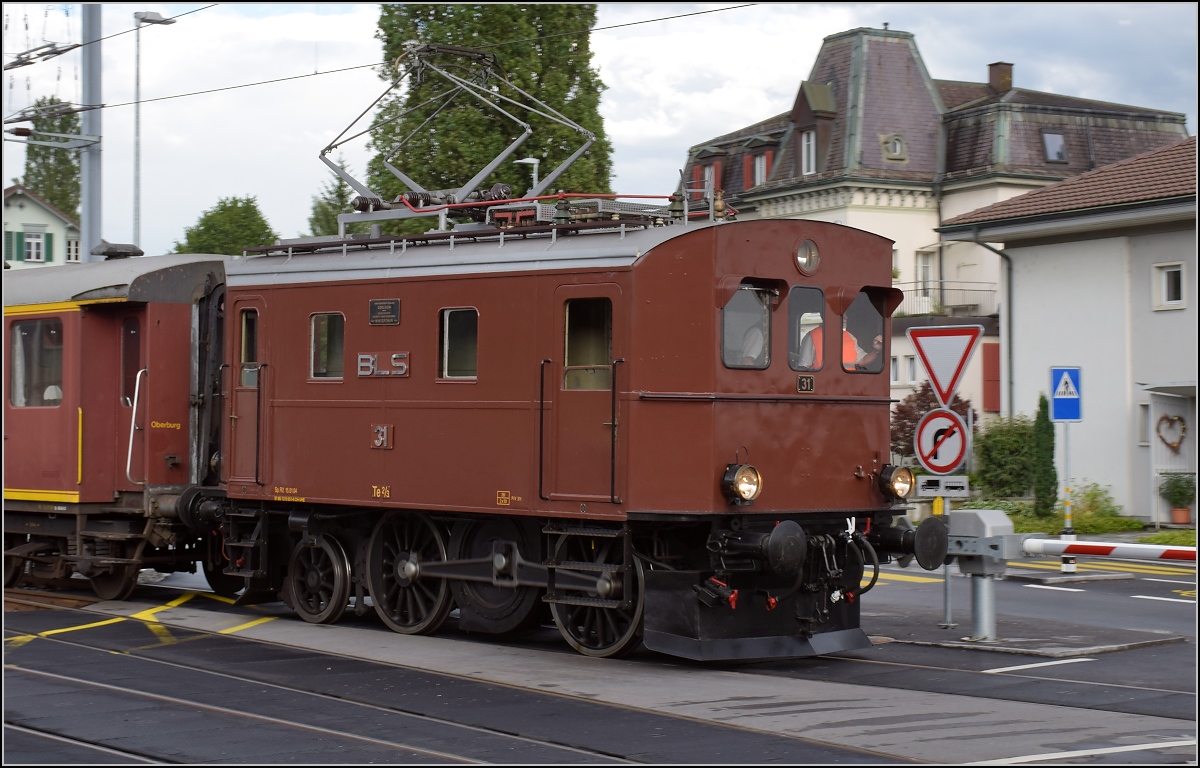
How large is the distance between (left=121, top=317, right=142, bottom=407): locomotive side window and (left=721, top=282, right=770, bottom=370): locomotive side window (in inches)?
295

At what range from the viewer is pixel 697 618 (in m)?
11.8

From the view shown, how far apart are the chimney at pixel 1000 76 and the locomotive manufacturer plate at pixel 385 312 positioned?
45.0m

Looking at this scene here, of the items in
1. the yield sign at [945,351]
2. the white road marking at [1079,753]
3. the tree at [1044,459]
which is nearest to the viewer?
the white road marking at [1079,753]

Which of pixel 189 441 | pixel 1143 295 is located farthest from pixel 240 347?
pixel 1143 295

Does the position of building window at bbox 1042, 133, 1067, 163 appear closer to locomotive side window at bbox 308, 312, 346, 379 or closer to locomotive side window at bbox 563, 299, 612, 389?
locomotive side window at bbox 308, 312, 346, 379

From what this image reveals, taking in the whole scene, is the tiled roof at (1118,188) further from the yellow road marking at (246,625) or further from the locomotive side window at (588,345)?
the yellow road marking at (246,625)

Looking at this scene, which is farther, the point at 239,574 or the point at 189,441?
the point at 189,441

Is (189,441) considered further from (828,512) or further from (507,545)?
(828,512)

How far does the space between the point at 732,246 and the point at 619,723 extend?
4065 mm

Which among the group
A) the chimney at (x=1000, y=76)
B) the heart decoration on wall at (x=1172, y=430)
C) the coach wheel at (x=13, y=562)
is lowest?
the coach wheel at (x=13, y=562)

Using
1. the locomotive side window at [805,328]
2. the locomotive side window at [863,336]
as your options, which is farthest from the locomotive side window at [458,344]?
the locomotive side window at [863,336]

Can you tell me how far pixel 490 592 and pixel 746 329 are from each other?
3.41 meters

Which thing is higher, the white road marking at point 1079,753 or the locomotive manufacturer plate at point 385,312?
the locomotive manufacturer plate at point 385,312

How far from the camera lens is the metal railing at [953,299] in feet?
156
